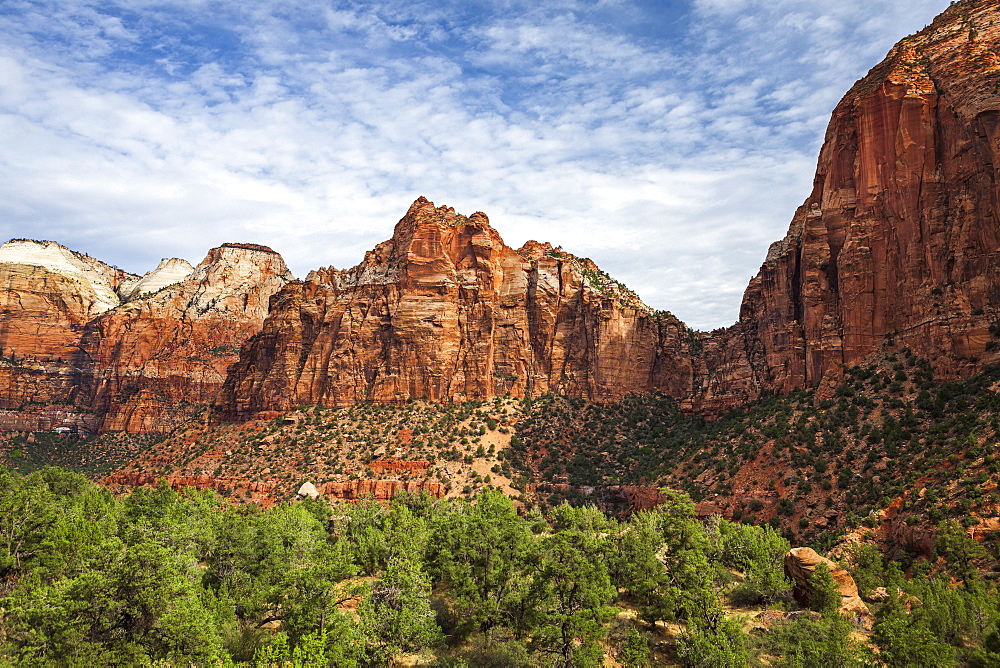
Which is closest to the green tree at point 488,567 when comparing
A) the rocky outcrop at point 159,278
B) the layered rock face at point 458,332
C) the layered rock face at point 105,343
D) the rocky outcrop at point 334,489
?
the rocky outcrop at point 334,489

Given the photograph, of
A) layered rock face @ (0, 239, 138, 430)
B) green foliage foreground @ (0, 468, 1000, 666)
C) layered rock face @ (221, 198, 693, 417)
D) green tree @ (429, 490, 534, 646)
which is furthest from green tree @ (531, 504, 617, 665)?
layered rock face @ (0, 239, 138, 430)

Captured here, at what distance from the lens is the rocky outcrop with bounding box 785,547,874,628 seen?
27.4 m

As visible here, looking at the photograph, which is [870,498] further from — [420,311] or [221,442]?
[221,442]

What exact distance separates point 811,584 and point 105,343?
153386 mm

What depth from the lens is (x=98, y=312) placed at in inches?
5812

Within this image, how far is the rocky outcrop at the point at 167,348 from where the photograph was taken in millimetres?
125406

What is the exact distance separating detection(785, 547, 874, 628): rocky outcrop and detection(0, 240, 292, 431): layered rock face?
12704 centimetres

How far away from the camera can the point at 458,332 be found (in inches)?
3270

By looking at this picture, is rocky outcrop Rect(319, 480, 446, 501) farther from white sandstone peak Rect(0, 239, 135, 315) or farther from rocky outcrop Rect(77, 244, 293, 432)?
white sandstone peak Rect(0, 239, 135, 315)

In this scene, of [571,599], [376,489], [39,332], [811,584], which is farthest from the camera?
[39,332]

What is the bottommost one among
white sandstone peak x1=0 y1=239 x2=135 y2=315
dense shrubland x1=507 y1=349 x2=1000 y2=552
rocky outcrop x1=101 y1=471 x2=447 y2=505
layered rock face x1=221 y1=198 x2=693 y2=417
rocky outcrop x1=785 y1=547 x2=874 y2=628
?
rocky outcrop x1=101 y1=471 x2=447 y2=505

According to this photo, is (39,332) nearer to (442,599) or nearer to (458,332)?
(458,332)

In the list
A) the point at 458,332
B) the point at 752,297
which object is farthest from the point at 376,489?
the point at 752,297

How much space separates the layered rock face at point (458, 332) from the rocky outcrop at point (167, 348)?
49.5m
